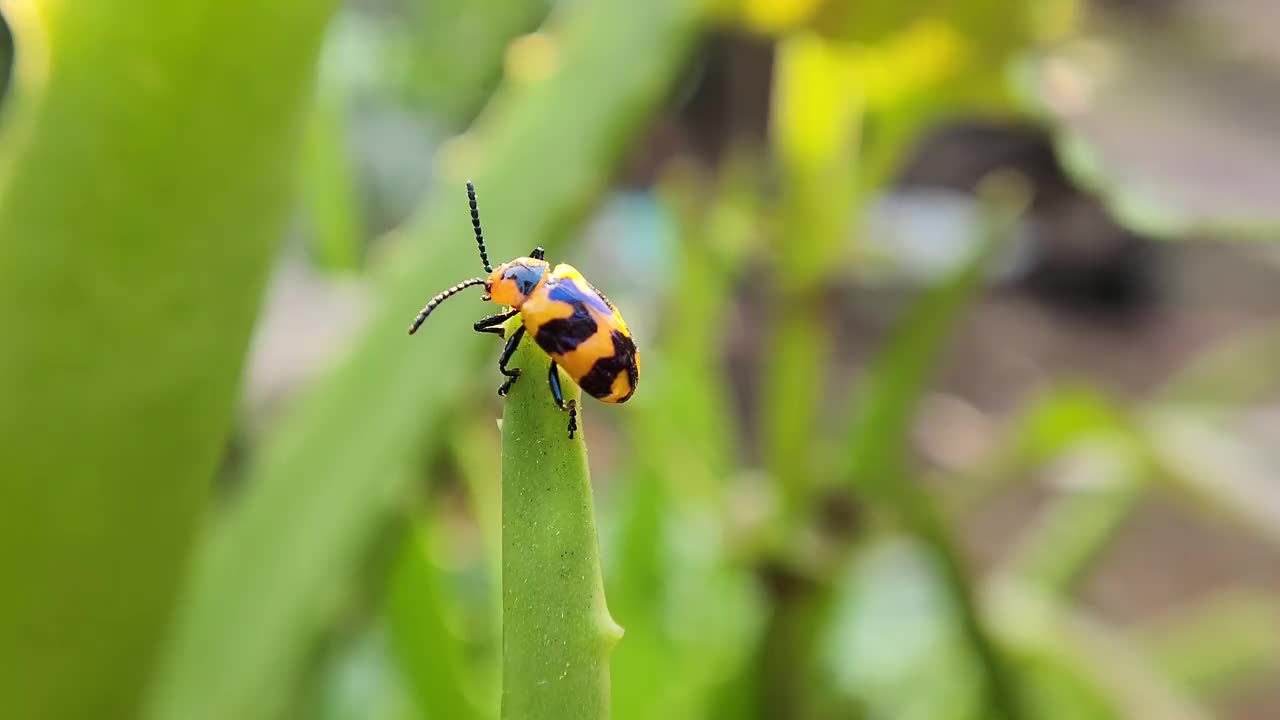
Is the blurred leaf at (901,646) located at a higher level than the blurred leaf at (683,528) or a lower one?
lower

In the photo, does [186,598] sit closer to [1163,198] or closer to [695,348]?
[1163,198]

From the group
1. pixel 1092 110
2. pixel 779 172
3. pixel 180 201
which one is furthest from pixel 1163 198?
pixel 180 201

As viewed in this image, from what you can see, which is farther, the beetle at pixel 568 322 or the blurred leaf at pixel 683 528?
the blurred leaf at pixel 683 528

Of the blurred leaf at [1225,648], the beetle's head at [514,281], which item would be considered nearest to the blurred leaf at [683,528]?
the beetle's head at [514,281]

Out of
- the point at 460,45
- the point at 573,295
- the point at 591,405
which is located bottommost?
the point at 573,295

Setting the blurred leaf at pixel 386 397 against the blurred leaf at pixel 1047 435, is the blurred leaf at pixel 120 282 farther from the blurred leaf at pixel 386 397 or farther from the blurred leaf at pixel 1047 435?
the blurred leaf at pixel 1047 435

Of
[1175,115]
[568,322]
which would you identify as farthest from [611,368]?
[1175,115]

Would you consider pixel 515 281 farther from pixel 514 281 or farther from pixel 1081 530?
pixel 1081 530
